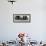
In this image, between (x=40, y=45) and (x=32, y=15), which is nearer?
(x=40, y=45)

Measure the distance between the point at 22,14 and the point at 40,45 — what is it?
1.81 metres

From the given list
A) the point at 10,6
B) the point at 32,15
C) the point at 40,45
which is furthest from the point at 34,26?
the point at 40,45

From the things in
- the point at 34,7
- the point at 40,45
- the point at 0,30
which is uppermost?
the point at 34,7

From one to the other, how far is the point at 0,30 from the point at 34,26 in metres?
1.29

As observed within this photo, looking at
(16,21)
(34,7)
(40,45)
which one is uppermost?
(34,7)

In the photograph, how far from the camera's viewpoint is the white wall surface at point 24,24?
4980 mm

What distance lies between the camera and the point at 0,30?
513 cm

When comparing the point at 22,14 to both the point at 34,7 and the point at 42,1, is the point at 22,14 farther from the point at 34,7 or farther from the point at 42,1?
the point at 42,1

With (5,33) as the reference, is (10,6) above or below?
above

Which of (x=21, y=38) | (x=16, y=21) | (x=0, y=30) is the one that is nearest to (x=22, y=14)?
(x=16, y=21)

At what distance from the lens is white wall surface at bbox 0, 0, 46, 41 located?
4.98 metres

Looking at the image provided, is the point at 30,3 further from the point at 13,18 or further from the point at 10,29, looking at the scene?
the point at 10,29

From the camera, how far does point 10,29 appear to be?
201 inches

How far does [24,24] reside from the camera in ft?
16.5
